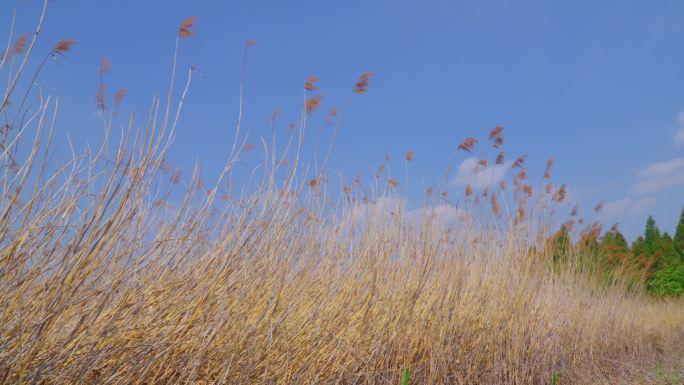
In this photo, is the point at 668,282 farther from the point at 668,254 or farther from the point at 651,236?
→ the point at 651,236

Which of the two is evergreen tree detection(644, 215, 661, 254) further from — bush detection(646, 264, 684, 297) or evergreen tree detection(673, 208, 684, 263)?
bush detection(646, 264, 684, 297)

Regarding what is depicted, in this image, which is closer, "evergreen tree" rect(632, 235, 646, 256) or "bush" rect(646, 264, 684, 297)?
"bush" rect(646, 264, 684, 297)

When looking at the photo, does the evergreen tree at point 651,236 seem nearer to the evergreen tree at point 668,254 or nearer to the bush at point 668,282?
the evergreen tree at point 668,254

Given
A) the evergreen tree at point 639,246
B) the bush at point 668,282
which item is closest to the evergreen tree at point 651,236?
the evergreen tree at point 639,246

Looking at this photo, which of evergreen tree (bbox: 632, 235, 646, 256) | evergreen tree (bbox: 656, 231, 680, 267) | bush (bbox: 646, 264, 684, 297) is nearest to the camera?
bush (bbox: 646, 264, 684, 297)

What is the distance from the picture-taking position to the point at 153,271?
2.19m

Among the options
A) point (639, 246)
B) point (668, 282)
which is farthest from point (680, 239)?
point (668, 282)

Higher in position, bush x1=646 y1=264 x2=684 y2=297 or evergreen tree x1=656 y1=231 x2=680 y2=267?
evergreen tree x1=656 y1=231 x2=680 y2=267

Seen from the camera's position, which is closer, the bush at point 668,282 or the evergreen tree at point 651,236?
the bush at point 668,282

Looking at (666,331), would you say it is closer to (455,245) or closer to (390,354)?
(455,245)

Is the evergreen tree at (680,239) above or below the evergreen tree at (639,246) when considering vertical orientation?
above

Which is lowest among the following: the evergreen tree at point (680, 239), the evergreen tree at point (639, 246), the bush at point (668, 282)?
the bush at point (668, 282)

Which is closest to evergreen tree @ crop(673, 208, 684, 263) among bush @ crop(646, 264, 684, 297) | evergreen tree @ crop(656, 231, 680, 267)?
evergreen tree @ crop(656, 231, 680, 267)

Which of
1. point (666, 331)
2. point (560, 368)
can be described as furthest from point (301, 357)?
point (666, 331)
